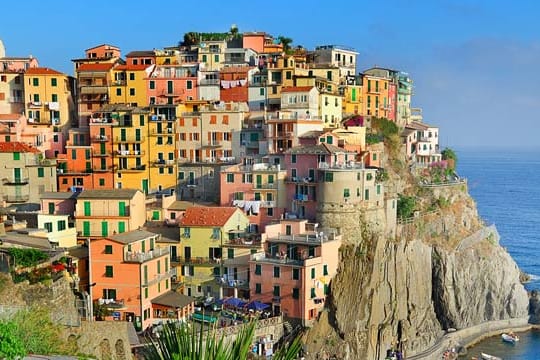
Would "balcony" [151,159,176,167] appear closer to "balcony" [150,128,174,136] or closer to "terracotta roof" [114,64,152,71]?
"balcony" [150,128,174,136]

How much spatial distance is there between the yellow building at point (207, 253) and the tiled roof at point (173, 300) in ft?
10.2

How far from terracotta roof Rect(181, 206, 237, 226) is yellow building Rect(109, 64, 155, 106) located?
57.2 feet

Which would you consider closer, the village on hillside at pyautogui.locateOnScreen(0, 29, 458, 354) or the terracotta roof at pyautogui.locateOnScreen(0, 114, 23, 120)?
the village on hillside at pyautogui.locateOnScreen(0, 29, 458, 354)

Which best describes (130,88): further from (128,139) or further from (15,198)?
(15,198)

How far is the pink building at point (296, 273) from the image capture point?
42250 mm

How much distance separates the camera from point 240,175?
5044 cm

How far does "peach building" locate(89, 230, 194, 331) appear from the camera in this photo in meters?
40.2

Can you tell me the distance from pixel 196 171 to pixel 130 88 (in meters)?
11.8

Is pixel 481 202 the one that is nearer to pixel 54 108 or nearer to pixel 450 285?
pixel 450 285

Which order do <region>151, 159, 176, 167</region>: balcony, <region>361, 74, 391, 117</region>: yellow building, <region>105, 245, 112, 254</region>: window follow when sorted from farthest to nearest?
1. <region>361, 74, 391, 117</region>: yellow building
2. <region>151, 159, 176, 167</region>: balcony
3. <region>105, 245, 112, 254</region>: window

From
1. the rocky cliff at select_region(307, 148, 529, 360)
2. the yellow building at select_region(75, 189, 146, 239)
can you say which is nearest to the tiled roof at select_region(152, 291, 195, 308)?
the yellow building at select_region(75, 189, 146, 239)

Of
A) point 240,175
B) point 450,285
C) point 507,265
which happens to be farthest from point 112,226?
point 507,265

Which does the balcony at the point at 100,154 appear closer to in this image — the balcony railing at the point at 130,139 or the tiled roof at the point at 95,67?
the balcony railing at the point at 130,139

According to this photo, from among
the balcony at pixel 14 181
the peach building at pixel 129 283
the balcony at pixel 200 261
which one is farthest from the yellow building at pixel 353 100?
the balcony at pixel 14 181
